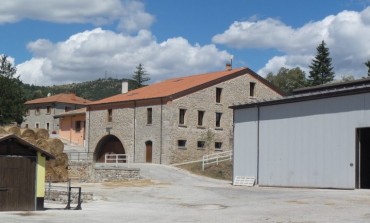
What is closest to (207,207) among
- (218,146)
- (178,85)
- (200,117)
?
(200,117)

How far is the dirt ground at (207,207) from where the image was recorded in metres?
18.5

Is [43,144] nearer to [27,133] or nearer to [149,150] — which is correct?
[27,133]

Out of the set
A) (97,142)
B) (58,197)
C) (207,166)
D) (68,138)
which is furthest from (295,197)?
(68,138)

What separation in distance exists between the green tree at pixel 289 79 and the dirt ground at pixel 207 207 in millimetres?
55406

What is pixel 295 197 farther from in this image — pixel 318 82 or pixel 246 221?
pixel 318 82

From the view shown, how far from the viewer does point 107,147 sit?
59.6m

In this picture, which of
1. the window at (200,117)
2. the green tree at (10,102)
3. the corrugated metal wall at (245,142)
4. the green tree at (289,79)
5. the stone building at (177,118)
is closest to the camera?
the corrugated metal wall at (245,142)

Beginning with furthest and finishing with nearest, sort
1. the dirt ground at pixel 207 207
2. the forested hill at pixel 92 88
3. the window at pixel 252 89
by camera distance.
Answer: the forested hill at pixel 92 88, the window at pixel 252 89, the dirt ground at pixel 207 207

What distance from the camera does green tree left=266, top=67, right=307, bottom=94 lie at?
Result: 83.9 metres

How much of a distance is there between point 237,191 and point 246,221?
11781mm

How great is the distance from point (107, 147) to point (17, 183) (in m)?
37.6

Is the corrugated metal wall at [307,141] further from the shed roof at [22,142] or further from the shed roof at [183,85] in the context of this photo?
the shed roof at [183,85]

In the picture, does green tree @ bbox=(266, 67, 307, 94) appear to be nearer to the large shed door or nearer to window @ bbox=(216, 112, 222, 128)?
window @ bbox=(216, 112, 222, 128)

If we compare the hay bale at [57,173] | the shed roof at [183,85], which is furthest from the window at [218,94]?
the hay bale at [57,173]
